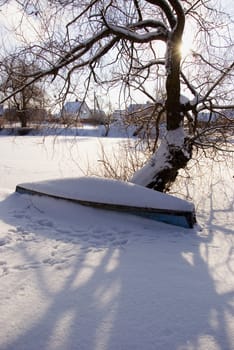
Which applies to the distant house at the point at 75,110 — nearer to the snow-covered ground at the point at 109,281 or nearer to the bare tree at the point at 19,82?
the bare tree at the point at 19,82

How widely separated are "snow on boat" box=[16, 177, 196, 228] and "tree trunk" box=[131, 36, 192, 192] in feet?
2.98

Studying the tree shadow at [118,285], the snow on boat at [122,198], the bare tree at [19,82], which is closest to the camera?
the tree shadow at [118,285]

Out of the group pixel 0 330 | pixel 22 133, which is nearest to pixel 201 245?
pixel 0 330


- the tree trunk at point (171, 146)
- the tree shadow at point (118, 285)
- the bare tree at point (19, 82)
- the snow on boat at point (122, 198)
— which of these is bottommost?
the tree shadow at point (118, 285)

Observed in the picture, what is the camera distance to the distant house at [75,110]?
542 cm

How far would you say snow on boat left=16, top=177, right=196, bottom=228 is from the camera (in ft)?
12.6

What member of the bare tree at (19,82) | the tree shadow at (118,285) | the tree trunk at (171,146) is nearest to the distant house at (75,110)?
the bare tree at (19,82)

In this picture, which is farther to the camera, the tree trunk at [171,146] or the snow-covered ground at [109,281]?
the tree trunk at [171,146]

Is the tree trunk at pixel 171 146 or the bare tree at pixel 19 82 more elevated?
the bare tree at pixel 19 82

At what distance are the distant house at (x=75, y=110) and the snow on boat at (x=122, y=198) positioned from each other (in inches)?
60.8

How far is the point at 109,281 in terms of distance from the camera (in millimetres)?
2400

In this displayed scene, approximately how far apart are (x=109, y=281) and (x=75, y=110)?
3862mm

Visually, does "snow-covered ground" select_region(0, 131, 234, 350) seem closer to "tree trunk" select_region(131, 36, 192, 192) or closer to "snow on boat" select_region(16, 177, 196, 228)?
"snow on boat" select_region(16, 177, 196, 228)

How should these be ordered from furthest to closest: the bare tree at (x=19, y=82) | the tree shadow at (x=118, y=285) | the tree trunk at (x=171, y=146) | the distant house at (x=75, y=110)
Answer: the distant house at (x=75, y=110) < the tree trunk at (x=171, y=146) < the bare tree at (x=19, y=82) < the tree shadow at (x=118, y=285)
